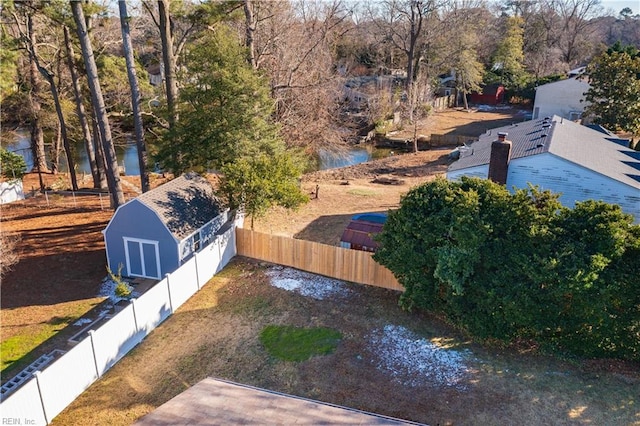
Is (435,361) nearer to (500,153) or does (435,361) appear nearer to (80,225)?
(500,153)

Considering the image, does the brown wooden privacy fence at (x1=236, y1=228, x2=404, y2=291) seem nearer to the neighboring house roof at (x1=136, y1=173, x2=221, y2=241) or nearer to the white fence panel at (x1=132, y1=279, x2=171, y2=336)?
the neighboring house roof at (x1=136, y1=173, x2=221, y2=241)

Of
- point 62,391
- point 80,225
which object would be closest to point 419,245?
point 62,391

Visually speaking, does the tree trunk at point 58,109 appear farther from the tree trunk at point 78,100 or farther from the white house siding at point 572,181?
the white house siding at point 572,181

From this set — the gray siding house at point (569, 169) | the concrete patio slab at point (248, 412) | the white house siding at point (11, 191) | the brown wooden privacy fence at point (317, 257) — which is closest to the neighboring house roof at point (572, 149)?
the gray siding house at point (569, 169)

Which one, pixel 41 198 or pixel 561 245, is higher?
pixel 561 245

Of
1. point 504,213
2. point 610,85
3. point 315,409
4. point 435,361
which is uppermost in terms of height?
point 610,85

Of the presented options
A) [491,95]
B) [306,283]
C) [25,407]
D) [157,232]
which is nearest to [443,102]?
[491,95]

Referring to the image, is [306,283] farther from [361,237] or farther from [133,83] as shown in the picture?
[133,83]
